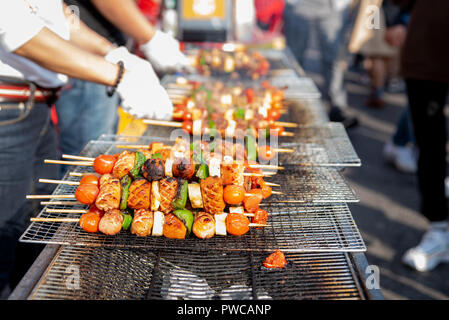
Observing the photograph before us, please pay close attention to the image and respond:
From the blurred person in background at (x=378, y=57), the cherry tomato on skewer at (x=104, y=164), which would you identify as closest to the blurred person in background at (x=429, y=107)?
the cherry tomato on skewer at (x=104, y=164)

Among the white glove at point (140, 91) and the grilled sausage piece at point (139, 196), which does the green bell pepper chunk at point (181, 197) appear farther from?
the white glove at point (140, 91)

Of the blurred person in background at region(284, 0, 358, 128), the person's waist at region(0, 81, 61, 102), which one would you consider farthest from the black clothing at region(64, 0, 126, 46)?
the blurred person in background at region(284, 0, 358, 128)

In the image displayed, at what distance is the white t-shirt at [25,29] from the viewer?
2.15 metres

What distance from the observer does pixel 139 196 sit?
7.55 feet

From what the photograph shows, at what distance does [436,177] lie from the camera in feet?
12.5

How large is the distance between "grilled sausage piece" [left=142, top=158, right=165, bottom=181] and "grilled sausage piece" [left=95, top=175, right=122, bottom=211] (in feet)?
0.68

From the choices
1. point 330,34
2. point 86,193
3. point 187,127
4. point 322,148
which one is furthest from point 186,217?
point 330,34

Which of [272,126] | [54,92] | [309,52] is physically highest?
[54,92]

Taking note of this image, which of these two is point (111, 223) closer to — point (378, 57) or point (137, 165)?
point (137, 165)

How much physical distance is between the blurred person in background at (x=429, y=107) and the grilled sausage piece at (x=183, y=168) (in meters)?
2.83
